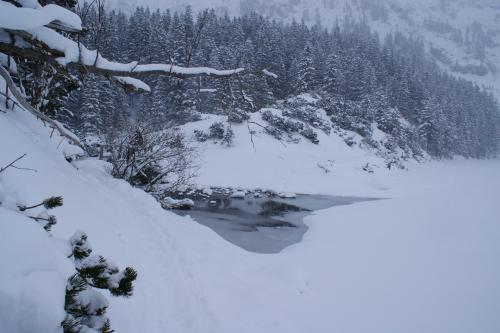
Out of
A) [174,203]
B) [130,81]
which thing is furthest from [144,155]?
[130,81]

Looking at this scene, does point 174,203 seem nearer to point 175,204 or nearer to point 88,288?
point 175,204

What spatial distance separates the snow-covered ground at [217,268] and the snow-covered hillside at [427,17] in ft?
534

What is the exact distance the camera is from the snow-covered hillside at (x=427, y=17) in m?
150

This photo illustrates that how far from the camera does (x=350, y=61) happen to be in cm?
5794

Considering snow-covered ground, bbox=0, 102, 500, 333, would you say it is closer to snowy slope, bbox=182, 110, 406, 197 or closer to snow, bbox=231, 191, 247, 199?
snow, bbox=231, 191, 247, 199

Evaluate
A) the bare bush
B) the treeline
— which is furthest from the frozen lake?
the treeline

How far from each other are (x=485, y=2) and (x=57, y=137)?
880 ft

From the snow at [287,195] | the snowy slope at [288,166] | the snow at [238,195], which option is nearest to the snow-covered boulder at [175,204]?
the snow at [238,195]

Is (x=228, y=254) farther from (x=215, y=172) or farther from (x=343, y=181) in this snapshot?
(x=343, y=181)

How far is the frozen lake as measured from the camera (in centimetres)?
1173

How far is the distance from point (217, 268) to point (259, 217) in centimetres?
961

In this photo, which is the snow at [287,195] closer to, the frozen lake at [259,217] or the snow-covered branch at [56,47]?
the frozen lake at [259,217]

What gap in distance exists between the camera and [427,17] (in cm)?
18112

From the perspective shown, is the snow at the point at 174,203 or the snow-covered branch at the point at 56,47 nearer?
the snow-covered branch at the point at 56,47
